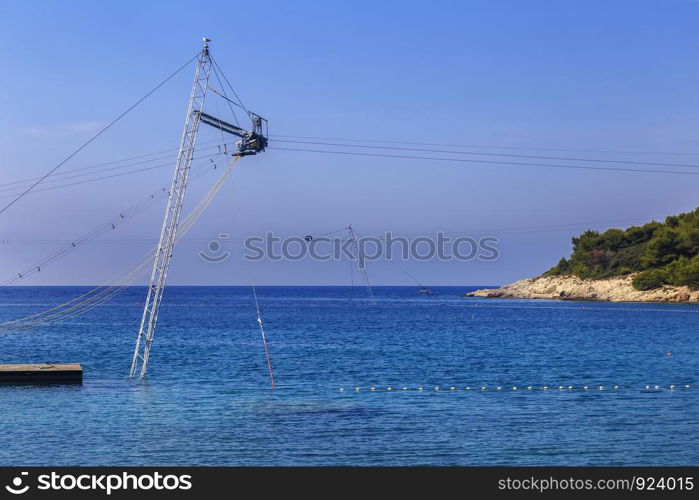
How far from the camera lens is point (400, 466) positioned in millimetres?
35469

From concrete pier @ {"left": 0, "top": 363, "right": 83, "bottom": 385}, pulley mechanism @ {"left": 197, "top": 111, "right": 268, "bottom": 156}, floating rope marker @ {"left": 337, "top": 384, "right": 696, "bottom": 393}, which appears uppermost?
pulley mechanism @ {"left": 197, "top": 111, "right": 268, "bottom": 156}

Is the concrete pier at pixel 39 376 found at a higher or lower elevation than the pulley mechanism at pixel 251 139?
lower

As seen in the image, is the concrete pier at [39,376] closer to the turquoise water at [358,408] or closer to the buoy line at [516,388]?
the turquoise water at [358,408]

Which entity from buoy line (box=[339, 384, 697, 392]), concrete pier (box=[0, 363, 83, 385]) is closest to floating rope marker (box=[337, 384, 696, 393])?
buoy line (box=[339, 384, 697, 392])

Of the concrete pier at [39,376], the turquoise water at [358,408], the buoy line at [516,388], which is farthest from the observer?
the buoy line at [516,388]

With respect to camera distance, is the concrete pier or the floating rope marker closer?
the concrete pier

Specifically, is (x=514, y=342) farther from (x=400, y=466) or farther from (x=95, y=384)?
(x=400, y=466)

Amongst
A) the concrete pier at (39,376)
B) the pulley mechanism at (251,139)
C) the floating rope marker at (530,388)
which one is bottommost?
the floating rope marker at (530,388)

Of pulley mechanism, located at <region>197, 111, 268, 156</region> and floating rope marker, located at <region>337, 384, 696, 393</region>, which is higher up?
pulley mechanism, located at <region>197, 111, 268, 156</region>

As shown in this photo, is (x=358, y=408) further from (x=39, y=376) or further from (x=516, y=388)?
(x=39, y=376)

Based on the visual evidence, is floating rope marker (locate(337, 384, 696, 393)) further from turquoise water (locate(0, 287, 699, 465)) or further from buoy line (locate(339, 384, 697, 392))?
turquoise water (locate(0, 287, 699, 465))

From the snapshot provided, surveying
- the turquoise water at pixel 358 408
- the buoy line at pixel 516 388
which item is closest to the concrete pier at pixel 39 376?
the turquoise water at pixel 358 408

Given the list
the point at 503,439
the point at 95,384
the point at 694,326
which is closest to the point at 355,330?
the point at 694,326

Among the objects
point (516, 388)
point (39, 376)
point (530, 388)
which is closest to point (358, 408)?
point (516, 388)
